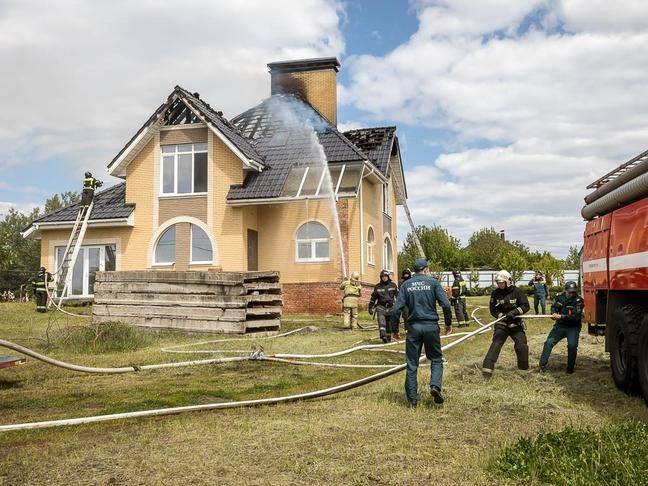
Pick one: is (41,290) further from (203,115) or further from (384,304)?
(384,304)

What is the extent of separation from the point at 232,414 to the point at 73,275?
63.5ft

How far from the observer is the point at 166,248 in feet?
78.3

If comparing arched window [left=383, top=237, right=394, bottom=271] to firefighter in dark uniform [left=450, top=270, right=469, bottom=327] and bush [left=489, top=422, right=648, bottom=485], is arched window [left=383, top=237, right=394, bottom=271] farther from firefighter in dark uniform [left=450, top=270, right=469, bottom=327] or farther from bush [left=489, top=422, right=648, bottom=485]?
bush [left=489, top=422, right=648, bottom=485]

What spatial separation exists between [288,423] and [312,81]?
2431 cm

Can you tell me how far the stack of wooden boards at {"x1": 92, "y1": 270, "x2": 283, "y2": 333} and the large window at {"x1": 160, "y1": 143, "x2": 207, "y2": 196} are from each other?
7.34m

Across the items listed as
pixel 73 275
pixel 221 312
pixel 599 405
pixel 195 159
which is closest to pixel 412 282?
pixel 599 405

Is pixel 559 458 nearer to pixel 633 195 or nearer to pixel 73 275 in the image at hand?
pixel 633 195

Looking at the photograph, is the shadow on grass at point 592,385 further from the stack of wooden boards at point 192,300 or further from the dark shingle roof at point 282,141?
Result: the dark shingle roof at point 282,141

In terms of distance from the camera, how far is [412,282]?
832cm

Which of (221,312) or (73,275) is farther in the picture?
(73,275)

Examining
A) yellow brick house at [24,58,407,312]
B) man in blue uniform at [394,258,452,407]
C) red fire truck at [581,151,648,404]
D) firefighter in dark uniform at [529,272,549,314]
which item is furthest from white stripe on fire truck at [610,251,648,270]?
firefighter in dark uniform at [529,272,549,314]

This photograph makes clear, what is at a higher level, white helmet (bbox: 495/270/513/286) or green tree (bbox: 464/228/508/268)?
green tree (bbox: 464/228/508/268)

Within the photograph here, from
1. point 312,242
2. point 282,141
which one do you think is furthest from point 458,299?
A: point 282,141

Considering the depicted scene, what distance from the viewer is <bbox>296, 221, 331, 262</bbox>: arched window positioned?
23578 mm
